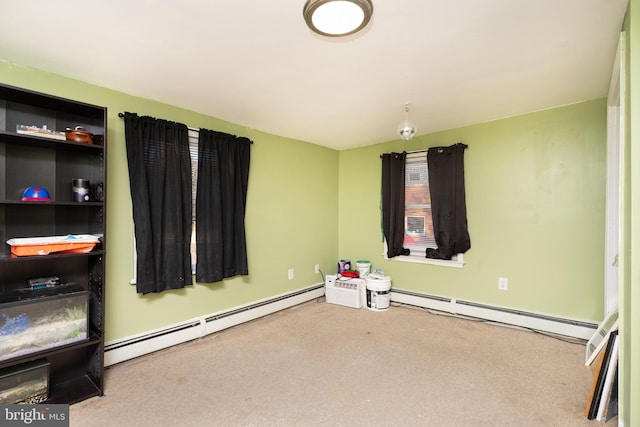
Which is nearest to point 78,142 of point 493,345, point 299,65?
point 299,65

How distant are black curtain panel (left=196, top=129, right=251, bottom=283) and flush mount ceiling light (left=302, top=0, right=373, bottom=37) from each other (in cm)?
180

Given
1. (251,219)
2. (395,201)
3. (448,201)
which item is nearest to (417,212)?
(395,201)

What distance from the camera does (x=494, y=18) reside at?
5.11ft

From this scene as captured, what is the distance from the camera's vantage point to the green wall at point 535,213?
2.73 meters

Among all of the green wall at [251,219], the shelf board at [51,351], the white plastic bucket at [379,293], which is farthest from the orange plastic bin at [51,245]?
the white plastic bucket at [379,293]

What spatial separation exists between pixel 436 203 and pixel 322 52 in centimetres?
232

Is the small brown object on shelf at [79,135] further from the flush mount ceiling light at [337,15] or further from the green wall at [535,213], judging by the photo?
the green wall at [535,213]

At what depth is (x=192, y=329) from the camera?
2.85 meters

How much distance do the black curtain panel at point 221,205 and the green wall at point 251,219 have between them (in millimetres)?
150

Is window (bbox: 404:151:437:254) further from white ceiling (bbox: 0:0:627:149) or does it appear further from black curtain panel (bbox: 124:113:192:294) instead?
black curtain panel (bbox: 124:113:192:294)

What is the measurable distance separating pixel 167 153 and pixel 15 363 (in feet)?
5.54

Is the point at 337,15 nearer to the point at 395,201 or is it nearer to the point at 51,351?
the point at 51,351

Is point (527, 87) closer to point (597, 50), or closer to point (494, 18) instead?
point (597, 50)

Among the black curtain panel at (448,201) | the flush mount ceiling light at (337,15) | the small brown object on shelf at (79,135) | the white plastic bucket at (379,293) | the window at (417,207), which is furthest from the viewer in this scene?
the window at (417,207)
